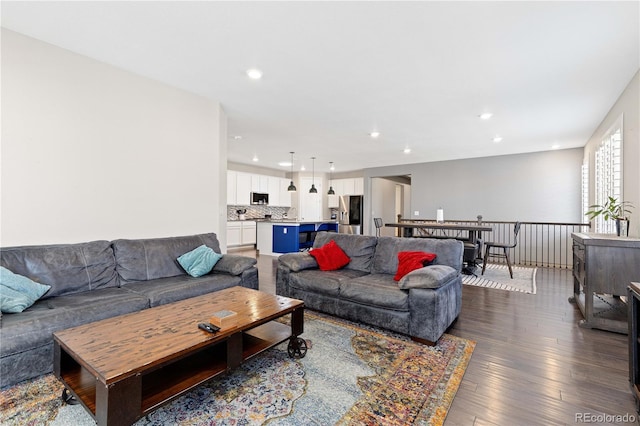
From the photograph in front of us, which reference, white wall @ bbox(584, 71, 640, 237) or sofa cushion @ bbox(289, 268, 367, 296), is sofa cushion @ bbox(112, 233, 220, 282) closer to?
sofa cushion @ bbox(289, 268, 367, 296)

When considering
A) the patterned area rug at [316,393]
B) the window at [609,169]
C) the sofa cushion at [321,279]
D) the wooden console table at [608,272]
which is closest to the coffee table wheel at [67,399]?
the patterned area rug at [316,393]

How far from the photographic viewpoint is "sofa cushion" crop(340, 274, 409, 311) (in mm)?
2707

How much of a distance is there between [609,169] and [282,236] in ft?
21.0

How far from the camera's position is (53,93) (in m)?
2.86

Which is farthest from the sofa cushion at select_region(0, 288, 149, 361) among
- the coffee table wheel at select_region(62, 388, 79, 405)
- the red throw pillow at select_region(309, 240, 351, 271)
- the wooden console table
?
the wooden console table

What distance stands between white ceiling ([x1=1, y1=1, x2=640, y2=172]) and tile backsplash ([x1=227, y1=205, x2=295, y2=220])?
5016mm

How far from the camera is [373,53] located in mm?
2889

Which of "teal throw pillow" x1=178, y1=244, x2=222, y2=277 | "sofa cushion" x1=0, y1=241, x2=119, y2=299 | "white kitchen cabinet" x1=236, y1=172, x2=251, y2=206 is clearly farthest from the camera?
"white kitchen cabinet" x1=236, y1=172, x2=251, y2=206

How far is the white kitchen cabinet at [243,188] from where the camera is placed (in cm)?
913

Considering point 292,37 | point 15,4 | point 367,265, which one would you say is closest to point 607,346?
point 367,265

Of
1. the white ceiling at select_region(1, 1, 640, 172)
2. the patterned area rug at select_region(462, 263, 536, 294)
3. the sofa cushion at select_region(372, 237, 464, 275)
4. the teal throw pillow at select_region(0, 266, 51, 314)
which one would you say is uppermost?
the white ceiling at select_region(1, 1, 640, 172)

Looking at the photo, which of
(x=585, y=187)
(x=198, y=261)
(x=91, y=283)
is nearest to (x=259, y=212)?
(x=198, y=261)

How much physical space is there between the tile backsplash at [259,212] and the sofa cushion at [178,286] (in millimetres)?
6277

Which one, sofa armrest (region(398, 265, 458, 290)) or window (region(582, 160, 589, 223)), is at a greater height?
window (region(582, 160, 589, 223))
